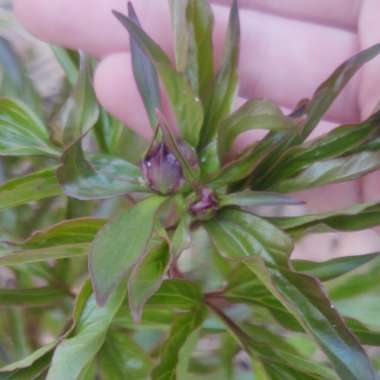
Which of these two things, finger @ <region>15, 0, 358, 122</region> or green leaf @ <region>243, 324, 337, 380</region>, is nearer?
green leaf @ <region>243, 324, 337, 380</region>

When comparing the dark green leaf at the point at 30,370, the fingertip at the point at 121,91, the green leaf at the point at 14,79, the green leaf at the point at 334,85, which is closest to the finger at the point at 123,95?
the fingertip at the point at 121,91

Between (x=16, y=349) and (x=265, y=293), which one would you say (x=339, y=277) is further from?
(x=16, y=349)

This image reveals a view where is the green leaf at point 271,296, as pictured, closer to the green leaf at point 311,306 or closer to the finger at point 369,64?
the green leaf at point 311,306

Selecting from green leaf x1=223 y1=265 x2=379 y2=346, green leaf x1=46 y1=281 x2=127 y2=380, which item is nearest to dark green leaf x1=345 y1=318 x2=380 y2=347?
green leaf x1=223 y1=265 x2=379 y2=346

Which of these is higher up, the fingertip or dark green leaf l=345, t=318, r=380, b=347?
the fingertip

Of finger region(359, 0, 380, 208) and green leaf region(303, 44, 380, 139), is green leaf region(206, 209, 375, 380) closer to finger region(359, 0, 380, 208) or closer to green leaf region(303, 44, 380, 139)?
green leaf region(303, 44, 380, 139)
